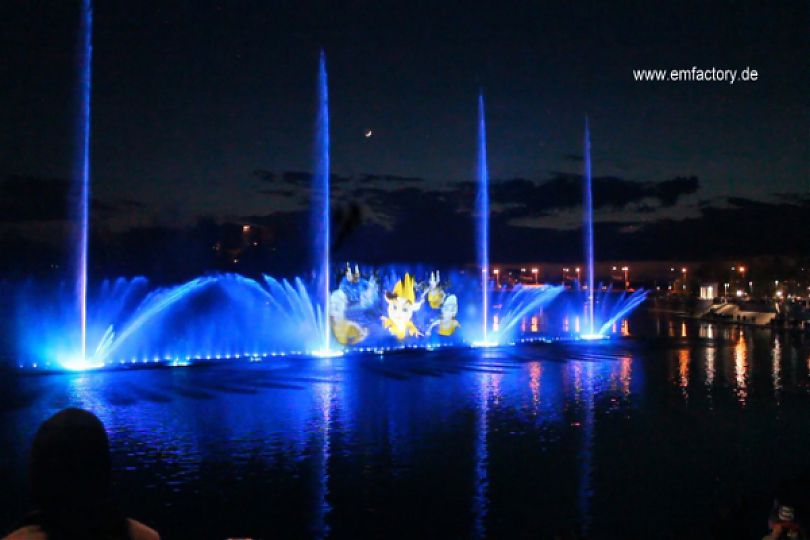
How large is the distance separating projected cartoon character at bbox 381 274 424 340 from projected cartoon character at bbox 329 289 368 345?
3.07 metres

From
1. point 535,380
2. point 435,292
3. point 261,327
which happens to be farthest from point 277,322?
point 535,380

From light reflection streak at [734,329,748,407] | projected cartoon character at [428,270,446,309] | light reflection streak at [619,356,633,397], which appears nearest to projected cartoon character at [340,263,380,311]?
projected cartoon character at [428,270,446,309]

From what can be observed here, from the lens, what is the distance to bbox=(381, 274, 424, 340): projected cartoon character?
122 feet

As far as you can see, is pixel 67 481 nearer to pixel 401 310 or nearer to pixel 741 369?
pixel 741 369

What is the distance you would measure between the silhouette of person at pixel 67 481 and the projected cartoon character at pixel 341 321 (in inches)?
1211

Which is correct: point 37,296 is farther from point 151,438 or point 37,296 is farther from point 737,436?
point 737,436

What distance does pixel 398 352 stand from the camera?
31.6 m

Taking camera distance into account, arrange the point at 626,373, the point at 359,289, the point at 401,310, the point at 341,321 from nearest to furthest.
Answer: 1. the point at 626,373
2. the point at 341,321
3. the point at 359,289
4. the point at 401,310

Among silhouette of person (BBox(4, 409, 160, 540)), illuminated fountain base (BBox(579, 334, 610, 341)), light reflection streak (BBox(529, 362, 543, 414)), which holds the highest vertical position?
silhouette of person (BBox(4, 409, 160, 540))

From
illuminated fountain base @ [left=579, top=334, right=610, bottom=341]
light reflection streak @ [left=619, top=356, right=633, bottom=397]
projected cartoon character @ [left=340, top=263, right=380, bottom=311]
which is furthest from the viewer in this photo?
illuminated fountain base @ [left=579, top=334, right=610, bottom=341]

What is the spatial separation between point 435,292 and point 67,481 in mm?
36811

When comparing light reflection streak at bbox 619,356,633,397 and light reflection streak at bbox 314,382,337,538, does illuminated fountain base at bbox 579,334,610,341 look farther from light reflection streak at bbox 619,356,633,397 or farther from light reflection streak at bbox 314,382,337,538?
light reflection streak at bbox 314,382,337,538

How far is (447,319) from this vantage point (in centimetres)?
3912

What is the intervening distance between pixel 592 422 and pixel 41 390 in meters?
13.9
